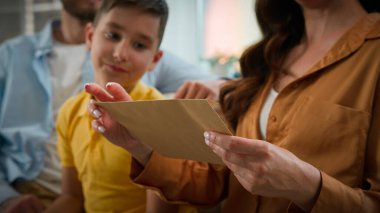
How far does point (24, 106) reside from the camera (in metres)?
1.06

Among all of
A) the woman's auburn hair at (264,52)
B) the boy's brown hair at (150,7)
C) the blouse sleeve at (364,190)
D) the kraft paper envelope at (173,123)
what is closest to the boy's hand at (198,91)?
the woman's auburn hair at (264,52)

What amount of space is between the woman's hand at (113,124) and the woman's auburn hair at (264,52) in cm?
25

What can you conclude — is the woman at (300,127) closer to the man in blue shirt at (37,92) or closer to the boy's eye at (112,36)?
the boy's eye at (112,36)

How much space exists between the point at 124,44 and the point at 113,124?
0.21 m

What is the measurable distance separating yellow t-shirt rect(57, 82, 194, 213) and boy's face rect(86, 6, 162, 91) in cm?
7

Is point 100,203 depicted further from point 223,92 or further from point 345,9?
point 345,9

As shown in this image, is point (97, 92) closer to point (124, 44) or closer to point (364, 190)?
point (124, 44)

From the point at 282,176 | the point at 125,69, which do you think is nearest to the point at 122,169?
the point at 125,69

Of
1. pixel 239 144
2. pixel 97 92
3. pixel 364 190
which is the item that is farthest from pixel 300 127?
pixel 97 92

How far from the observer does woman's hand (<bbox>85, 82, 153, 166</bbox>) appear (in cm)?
62

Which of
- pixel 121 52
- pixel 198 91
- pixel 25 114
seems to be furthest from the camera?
pixel 25 114

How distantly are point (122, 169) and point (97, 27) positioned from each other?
0.35 m

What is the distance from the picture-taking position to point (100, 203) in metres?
0.86

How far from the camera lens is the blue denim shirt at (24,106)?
3.40 ft
